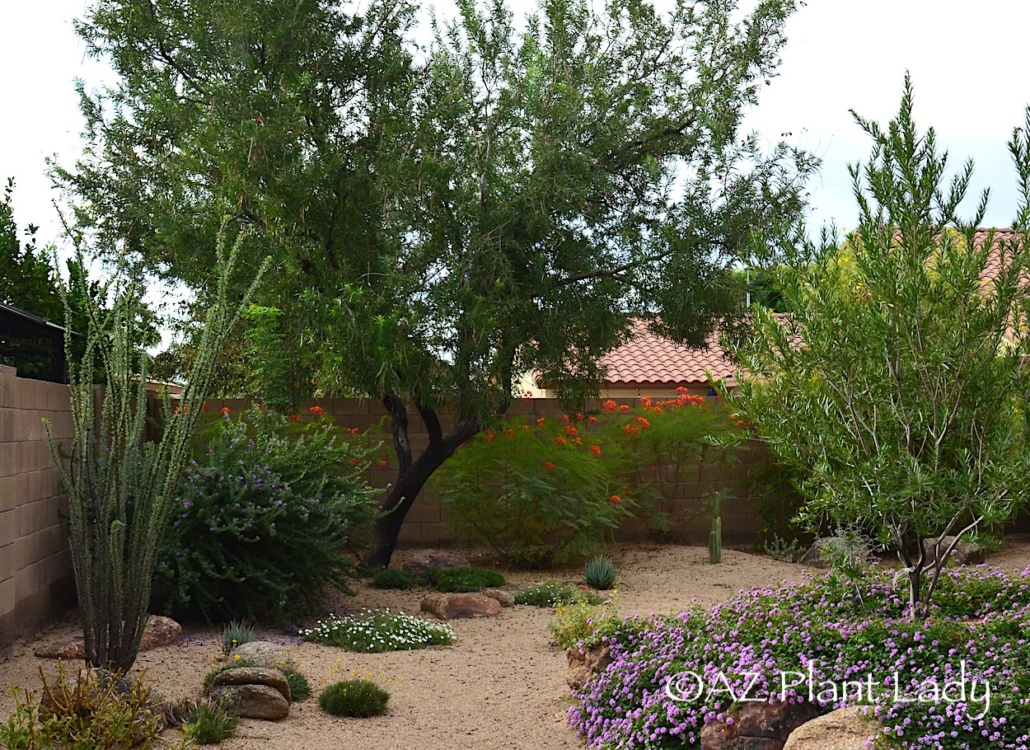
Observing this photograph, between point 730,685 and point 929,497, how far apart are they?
1586mm

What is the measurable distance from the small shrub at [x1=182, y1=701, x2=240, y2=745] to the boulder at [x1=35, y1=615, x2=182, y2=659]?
4.64ft

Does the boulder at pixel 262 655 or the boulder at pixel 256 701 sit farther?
the boulder at pixel 262 655

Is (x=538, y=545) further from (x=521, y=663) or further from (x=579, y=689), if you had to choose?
(x=579, y=689)

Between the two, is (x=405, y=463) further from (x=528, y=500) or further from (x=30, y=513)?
(x=30, y=513)

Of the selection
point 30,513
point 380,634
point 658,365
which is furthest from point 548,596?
point 658,365

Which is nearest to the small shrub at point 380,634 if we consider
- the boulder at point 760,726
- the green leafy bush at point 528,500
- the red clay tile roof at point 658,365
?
the green leafy bush at point 528,500

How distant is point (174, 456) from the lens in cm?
604

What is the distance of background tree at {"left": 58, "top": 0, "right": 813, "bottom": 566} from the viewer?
398 inches

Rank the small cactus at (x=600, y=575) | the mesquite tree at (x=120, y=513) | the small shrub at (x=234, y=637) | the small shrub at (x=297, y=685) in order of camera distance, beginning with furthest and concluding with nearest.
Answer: the small cactus at (x=600, y=575), the small shrub at (x=234, y=637), the small shrub at (x=297, y=685), the mesquite tree at (x=120, y=513)

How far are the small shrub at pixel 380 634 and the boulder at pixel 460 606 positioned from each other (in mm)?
631

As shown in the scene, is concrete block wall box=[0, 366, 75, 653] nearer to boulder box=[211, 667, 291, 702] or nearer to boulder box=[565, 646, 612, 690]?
boulder box=[211, 667, 291, 702]

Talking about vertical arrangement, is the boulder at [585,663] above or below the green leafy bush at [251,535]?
below

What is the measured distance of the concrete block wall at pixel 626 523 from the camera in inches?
495

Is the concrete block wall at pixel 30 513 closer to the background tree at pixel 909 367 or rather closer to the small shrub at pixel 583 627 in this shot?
the small shrub at pixel 583 627
